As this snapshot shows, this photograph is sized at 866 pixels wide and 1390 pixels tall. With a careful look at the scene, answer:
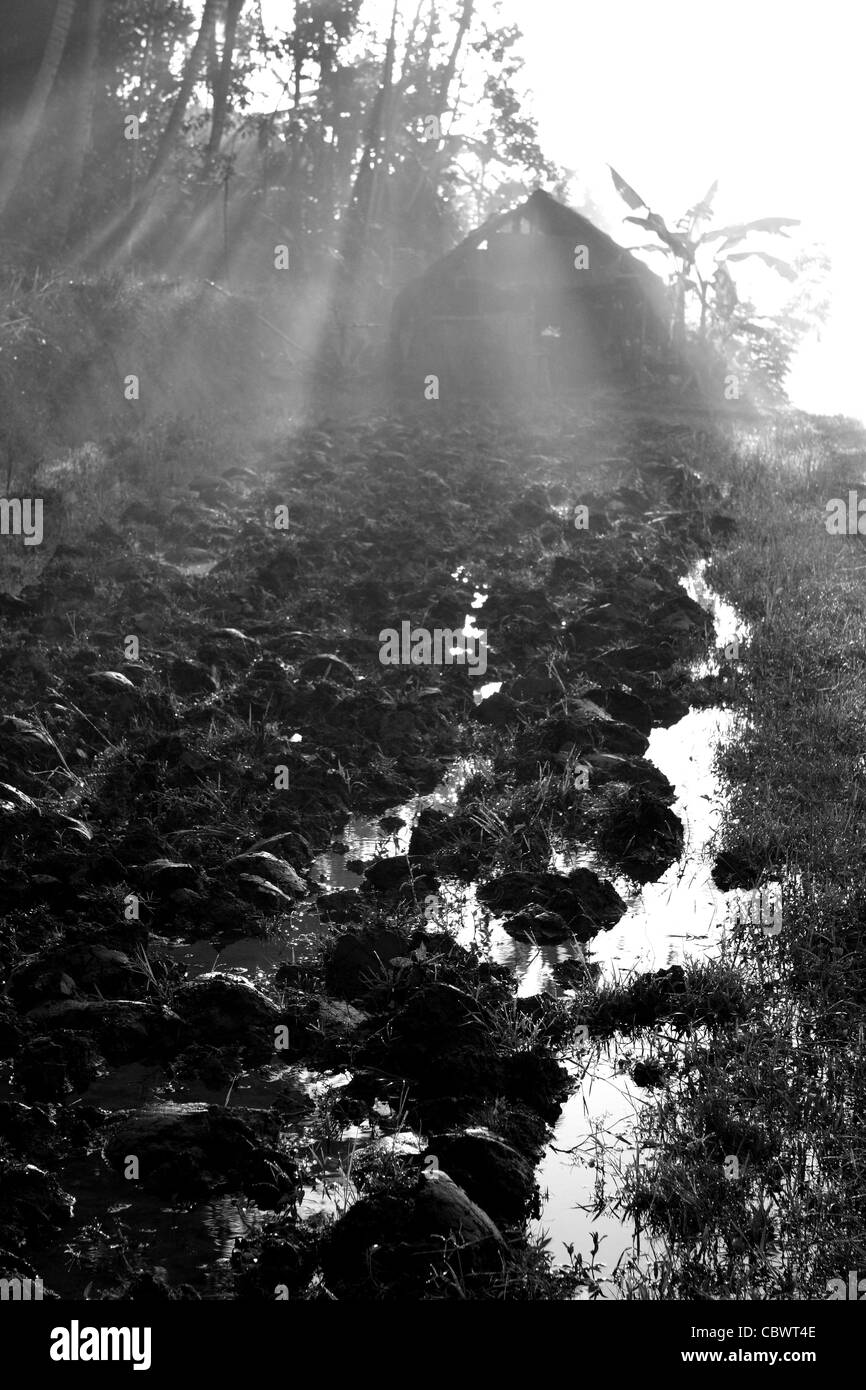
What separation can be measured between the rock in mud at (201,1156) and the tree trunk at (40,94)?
717 inches

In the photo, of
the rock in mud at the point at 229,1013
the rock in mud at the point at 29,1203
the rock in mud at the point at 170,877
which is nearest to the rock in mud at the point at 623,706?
the rock in mud at the point at 170,877

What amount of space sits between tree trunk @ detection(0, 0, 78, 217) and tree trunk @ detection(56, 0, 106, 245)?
714 mm

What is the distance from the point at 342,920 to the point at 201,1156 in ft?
5.34

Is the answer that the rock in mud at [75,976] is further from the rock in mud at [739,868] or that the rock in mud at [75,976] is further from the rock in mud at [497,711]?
the rock in mud at [497,711]

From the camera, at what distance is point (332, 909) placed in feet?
16.7

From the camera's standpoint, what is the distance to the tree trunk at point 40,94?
18.8 meters

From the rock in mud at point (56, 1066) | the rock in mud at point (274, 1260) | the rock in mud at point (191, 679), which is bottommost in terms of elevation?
the rock in mud at point (274, 1260)

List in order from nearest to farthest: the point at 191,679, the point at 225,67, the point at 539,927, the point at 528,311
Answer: the point at 539,927, the point at 191,679, the point at 225,67, the point at 528,311

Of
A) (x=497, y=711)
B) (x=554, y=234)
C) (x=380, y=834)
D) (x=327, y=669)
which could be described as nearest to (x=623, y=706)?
(x=497, y=711)

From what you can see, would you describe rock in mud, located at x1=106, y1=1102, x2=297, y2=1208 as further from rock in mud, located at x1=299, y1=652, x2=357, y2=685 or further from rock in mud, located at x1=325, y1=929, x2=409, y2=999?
rock in mud, located at x1=299, y1=652, x2=357, y2=685

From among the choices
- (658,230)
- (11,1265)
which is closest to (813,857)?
(11,1265)

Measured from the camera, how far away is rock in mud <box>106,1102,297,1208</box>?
3.36 metres

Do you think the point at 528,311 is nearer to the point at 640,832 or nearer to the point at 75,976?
the point at 640,832

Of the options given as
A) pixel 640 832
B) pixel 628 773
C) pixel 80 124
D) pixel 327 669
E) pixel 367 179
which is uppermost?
pixel 367 179
